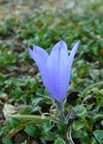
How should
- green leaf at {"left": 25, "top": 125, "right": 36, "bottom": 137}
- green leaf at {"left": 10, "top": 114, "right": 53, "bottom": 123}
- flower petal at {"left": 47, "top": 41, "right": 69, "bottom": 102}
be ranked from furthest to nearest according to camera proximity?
1. green leaf at {"left": 25, "top": 125, "right": 36, "bottom": 137}
2. green leaf at {"left": 10, "top": 114, "right": 53, "bottom": 123}
3. flower petal at {"left": 47, "top": 41, "right": 69, "bottom": 102}

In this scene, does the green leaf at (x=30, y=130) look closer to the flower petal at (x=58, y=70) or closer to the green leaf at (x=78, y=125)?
the green leaf at (x=78, y=125)

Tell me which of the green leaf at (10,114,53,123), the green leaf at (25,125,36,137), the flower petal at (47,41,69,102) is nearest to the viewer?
the flower petal at (47,41,69,102)

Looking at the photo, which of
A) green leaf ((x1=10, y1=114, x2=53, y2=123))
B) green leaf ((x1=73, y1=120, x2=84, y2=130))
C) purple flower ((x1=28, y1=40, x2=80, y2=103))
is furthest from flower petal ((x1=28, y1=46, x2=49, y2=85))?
green leaf ((x1=73, y1=120, x2=84, y2=130))

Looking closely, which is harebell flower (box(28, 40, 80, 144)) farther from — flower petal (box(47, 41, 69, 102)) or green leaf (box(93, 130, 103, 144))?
green leaf (box(93, 130, 103, 144))

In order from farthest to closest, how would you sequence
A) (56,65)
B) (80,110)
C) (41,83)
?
(41,83) < (80,110) < (56,65)

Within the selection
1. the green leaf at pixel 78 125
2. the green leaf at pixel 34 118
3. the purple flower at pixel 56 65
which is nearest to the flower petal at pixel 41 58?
the purple flower at pixel 56 65

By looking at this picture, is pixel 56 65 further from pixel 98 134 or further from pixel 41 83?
pixel 41 83

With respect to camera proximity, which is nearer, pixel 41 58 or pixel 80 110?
pixel 41 58

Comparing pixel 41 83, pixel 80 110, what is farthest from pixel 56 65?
pixel 41 83

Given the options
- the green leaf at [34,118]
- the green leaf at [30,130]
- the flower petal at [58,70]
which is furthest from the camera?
the green leaf at [30,130]
